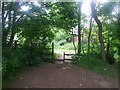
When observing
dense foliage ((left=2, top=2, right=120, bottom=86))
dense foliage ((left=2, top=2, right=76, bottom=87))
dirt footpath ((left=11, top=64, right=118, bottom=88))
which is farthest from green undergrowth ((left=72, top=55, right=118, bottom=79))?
dense foliage ((left=2, top=2, right=76, bottom=87))

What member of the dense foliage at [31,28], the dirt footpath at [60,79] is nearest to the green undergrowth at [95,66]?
the dirt footpath at [60,79]

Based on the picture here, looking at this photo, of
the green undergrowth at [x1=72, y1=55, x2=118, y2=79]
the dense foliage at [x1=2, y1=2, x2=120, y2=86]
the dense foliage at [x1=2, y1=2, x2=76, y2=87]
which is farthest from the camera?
the green undergrowth at [x1=72, y1=55, x2=118, y2=79]

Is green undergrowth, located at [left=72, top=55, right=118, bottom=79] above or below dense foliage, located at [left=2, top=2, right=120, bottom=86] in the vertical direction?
below

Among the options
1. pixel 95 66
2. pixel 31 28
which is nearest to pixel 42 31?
pixel 31 28

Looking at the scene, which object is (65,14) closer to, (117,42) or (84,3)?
(84,3)

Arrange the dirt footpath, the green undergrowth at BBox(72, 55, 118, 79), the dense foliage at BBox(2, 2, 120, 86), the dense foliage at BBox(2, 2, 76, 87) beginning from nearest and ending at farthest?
1. the dirt footpath
2. the dense foliage at BBox(2, 2, 120, 86)
3. the dense foliage at BBox(2, 2, 76, 87)
4. the green undergrowth at BBox(72, 55, 118, 79)

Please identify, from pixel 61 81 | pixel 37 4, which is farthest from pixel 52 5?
pixel 61 81

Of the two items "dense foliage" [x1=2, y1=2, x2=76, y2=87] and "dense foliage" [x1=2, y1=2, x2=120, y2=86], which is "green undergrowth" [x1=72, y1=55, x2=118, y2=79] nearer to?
"dense foliage" [x1=2, y1=2, x2=120, y2=86]

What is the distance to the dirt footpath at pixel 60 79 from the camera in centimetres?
774

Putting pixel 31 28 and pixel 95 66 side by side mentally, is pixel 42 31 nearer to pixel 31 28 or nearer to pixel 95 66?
pixel 31 28

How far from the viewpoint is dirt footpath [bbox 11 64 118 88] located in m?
7.74

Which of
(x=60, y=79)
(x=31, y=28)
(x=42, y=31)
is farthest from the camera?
(x=42, y=31)

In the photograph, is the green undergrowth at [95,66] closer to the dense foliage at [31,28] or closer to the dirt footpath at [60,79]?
the dirt footpath at [60,79]

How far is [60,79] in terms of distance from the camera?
8.26 meters
